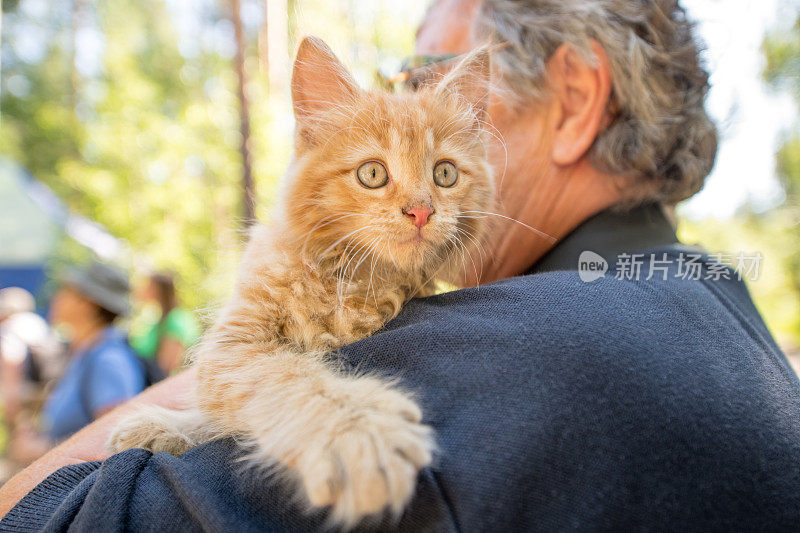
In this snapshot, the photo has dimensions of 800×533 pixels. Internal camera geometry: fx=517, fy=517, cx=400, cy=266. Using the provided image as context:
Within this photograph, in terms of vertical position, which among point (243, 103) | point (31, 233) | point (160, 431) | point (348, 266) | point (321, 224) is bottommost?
point (31, 233)

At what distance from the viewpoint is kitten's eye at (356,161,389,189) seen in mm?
1540

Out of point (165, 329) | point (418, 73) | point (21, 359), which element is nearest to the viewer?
point (418, 73)

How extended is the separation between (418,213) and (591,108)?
0.92 meters

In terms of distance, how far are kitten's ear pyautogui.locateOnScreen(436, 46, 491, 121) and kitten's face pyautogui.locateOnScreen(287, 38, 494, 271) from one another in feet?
0.15

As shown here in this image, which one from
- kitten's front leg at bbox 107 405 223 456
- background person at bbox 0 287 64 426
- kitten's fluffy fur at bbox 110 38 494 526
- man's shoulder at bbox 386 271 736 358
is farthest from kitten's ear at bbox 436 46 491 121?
background person at bbox 0 287 64 426

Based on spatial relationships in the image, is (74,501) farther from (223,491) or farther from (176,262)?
(176,262)

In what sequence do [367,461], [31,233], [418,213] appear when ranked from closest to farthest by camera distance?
[367,461] → [418,213] → [31,233]

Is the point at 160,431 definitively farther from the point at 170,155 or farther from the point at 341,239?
the point at 170,155

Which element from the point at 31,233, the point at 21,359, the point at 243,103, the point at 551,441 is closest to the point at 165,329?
the point at 21,359

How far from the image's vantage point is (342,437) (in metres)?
0.97

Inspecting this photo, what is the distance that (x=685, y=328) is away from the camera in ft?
4.16

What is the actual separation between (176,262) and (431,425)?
9974mm

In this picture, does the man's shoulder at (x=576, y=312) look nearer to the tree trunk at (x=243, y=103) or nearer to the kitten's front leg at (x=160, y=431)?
the kitten's front leg at (x=160, y=431)

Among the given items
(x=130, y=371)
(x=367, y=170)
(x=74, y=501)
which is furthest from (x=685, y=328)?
(x=130, y=371)
